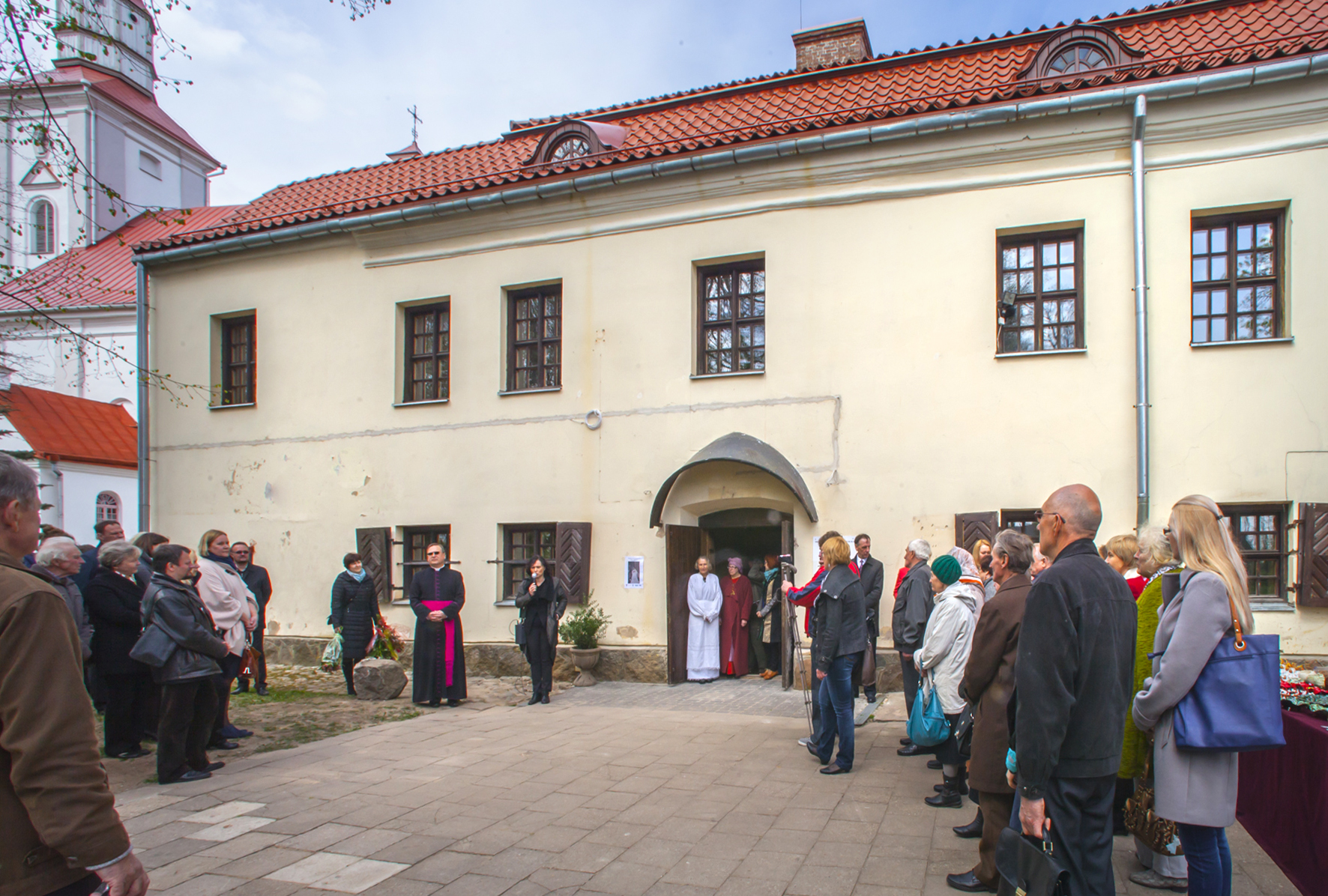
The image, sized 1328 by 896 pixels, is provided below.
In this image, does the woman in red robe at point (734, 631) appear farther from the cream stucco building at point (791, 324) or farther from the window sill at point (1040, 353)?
the window sill at point (1040, 353)

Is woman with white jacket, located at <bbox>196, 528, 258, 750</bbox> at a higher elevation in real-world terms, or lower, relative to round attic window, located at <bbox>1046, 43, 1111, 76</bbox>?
lower

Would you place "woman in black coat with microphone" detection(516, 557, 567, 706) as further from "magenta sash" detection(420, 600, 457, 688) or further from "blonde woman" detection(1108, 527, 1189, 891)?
"blonde woman" detection(1108, 527, 1189, 891)

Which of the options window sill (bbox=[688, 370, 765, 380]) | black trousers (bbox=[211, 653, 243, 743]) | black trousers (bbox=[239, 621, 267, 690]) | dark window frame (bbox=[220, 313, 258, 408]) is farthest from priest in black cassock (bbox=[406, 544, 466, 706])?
dark window frame (bbox=[220, 313, 258, 408])

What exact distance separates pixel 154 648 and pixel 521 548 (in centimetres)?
718

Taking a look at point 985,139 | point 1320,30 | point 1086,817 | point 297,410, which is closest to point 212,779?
point 1086,817

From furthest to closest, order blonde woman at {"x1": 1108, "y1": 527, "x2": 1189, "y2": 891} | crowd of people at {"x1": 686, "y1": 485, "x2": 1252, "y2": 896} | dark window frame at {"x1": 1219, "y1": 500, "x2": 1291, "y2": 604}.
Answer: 1. dark window frame at {"x1": 1219, "y1": 500, "x2": 1291, "y2": 604}
2. blonde woman at {"x1": 1108, "y1": 527, "x2": 1189, "y2": 891}
3. crowd of people at {"x1": 686, "y1": 485, "x2": 1252, "y2": 896}

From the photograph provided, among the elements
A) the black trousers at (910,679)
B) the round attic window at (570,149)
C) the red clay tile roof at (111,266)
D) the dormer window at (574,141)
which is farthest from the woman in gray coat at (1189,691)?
the red clay tile roof at (111,266)

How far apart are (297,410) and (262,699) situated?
582cm

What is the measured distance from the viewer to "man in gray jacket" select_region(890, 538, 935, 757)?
7848 mm

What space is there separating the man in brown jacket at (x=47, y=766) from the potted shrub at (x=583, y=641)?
10111 millimetres

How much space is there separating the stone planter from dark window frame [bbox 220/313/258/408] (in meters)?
7.96

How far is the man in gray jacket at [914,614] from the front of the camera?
785 cm

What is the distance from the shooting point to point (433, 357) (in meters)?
14.6

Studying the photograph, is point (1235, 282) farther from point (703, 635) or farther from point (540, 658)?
point (540, 658)
